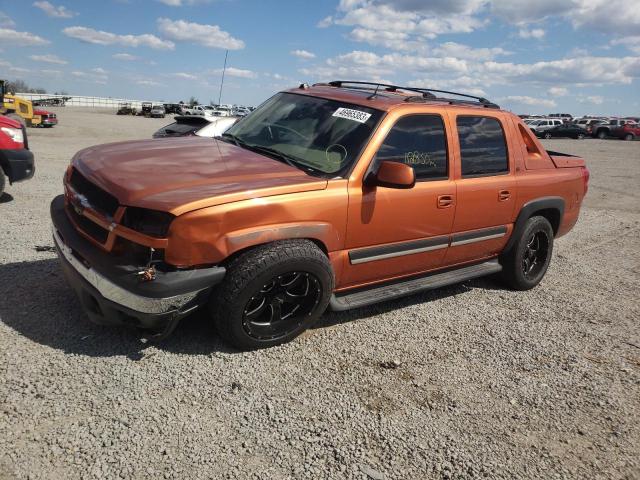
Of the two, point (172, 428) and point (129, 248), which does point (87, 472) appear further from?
point (129, 248)

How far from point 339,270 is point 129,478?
1880 millimetres

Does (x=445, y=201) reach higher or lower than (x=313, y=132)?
lower

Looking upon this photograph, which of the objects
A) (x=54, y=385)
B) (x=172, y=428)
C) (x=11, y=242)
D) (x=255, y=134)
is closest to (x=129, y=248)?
(x=54, y=385)

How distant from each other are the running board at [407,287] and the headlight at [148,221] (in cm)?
136

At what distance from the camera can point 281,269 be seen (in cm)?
315

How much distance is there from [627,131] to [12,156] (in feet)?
140

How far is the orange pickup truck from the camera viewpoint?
114 inches

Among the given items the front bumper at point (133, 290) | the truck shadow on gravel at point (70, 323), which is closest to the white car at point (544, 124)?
the truck shadow on gravel at point (70, 323)

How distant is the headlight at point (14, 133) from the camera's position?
21.9 feet

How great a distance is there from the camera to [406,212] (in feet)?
12.4

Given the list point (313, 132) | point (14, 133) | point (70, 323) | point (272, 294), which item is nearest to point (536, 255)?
point (313, 132)

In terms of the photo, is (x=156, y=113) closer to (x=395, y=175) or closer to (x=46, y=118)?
(x=46, y=118)

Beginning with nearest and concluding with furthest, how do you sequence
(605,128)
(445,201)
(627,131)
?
1. (445,201)
2. (627,131)
3. (605,128)

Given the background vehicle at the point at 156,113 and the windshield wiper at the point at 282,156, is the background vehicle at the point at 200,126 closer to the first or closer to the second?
the windshield wiper at the point at 282,156
